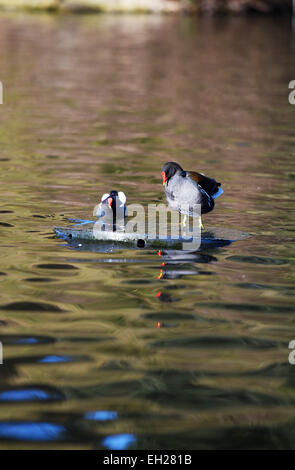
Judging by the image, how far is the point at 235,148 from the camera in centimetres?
1529

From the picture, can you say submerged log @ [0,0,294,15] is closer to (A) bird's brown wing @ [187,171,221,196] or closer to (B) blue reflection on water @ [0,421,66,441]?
(A) bird's brown wing @ [187,171,221,196]

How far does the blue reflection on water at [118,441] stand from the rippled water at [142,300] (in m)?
0.01

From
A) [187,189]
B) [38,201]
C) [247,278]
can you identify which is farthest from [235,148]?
[247,278]

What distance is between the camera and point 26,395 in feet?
16.1

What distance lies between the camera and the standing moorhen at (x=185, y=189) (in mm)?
8453

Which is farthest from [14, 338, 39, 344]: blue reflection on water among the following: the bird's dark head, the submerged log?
the submerged log

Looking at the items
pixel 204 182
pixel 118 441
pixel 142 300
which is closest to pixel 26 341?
pixel 142 300

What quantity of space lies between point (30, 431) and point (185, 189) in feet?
14.4

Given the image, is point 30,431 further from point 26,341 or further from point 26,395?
point 26,341

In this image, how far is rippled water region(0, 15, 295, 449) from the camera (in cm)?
468

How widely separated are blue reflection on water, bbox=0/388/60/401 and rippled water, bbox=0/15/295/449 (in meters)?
0.01

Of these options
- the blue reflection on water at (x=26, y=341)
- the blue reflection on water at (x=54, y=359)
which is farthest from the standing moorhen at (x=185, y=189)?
the blue reflection on water at (x=54, y=359)

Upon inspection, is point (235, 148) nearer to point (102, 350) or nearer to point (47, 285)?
point (47, 285)

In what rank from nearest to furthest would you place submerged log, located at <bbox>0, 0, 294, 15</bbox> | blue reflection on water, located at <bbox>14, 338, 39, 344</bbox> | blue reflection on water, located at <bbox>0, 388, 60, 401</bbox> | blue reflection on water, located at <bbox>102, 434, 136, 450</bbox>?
blue reflection on water, located at <bbox>102, 434, 136, 450</bbox> → blue reflection on water, located at <bbox>0, 388, 60, 401</bbox> → blue reflection on water, located at <bbox>14, 338, 39, 344</bbox> → submerged log, located at <bbox>0, 0, 294, 15</bbox>
